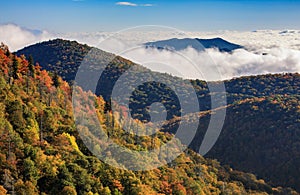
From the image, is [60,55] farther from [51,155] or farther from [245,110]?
[51,155]

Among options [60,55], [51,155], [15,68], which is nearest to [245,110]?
[15,68]

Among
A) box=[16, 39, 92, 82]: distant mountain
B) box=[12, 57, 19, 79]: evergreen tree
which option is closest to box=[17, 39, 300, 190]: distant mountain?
box=[16, 39, 92, 82]: distant mountain

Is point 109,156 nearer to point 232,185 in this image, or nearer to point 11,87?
point 11,87

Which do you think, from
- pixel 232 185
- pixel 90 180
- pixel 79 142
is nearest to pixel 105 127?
pixel 79 142

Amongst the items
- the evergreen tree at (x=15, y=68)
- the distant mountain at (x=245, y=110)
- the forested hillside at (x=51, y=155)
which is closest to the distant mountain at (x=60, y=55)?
the distant mountain at (x=245, y=110)

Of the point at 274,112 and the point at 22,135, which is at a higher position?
the point at 22,135
